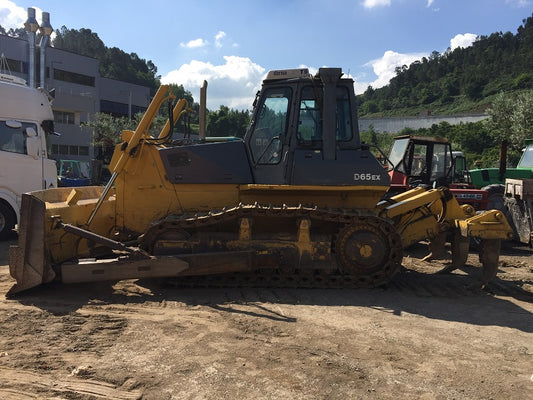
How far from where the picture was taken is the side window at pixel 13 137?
33.0 feet

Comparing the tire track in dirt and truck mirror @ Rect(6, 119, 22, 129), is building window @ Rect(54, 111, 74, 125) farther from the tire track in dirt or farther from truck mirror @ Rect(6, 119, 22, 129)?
the tire track in dirt

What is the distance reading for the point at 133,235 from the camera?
631 centimetres

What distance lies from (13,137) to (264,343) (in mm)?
9011

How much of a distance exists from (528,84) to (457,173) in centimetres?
8493

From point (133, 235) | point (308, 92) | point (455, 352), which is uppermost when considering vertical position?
point (308, 92)

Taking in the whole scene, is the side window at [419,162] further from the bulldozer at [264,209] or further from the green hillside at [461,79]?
the green hillside at [461,79]

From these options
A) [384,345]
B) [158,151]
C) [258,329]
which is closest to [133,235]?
[158,151]

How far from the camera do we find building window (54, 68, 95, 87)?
140 feet

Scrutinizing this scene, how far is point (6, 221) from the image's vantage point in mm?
9992

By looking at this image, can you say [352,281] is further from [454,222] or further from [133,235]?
[133,235]

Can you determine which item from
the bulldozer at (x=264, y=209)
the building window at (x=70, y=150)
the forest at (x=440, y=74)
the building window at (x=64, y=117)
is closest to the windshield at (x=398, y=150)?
the bulldozer at (x=264, y=209)

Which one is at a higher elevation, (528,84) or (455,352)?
(528,84)

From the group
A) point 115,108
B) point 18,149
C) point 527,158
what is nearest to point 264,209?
point 18,149

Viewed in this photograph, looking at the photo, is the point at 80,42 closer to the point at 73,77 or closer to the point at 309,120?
the point at 73,77
